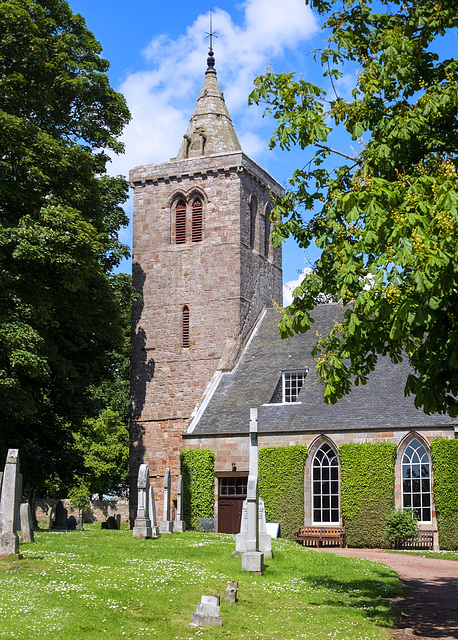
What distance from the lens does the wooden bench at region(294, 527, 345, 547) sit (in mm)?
30547

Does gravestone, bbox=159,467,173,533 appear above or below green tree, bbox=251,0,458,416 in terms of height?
below

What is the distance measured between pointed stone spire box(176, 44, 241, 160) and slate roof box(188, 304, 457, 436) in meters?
10.6

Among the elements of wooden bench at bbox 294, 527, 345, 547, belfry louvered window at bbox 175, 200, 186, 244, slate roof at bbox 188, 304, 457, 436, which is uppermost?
belfry louvered window at bbox 175, 200, 186, 244

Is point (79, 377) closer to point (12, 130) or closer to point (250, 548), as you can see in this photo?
point (12, 130)

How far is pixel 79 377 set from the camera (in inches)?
1192

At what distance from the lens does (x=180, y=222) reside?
41406mm

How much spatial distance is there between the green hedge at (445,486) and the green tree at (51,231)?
1272 cm

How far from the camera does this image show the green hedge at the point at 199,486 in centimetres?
3338

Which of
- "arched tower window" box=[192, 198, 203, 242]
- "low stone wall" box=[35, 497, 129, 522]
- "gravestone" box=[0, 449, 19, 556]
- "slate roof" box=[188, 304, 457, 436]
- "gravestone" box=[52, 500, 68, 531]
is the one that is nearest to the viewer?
"gravestone" box=[0, 449, 19, 556]

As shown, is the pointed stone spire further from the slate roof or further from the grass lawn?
the grass lawn

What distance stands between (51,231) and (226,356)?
1578cm

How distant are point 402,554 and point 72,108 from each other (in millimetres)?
20115

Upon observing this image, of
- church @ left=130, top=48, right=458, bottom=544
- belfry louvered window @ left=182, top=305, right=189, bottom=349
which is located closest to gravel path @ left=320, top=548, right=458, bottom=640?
church @ left=130, top=48, right=458, bottom=544

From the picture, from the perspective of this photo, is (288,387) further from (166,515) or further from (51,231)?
(51,231)
